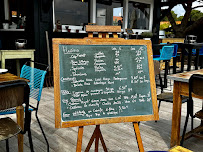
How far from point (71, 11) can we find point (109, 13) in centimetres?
139

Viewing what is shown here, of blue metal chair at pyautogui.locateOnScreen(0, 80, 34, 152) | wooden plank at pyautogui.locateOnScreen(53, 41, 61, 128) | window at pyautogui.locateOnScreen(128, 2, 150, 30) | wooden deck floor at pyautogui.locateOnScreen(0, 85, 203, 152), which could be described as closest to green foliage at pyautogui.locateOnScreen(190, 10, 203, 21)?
window at pyautogui.locateOnScreen(128, 2, 150, 30)

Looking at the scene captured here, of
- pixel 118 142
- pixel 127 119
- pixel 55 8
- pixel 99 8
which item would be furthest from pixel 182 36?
pixel 127 119

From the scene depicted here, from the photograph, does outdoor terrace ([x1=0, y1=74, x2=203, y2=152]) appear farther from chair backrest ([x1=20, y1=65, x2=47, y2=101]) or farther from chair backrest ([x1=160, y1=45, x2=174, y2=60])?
chair backrest ([x1=160, y1=45, x2=174, y2=60])

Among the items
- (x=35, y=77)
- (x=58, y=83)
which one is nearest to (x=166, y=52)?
(x=35, y=77)

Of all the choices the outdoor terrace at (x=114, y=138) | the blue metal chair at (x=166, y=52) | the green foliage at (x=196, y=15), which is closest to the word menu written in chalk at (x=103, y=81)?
the outdoor terrace at (x=114, y=138)

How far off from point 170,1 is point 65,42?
7.04 m

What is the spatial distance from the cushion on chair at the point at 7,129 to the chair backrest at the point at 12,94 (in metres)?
0.24

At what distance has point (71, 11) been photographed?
250 inches

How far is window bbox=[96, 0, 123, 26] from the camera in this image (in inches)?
267

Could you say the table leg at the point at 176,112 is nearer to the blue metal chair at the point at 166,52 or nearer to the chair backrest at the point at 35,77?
the chair backrest at the point at 35,77

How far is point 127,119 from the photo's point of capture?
1.71 m

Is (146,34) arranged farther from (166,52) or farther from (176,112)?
(176,112)

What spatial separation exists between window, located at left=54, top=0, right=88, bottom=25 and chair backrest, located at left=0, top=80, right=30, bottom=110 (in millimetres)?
4576

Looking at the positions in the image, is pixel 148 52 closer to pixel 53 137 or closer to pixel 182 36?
pixel 53 137
